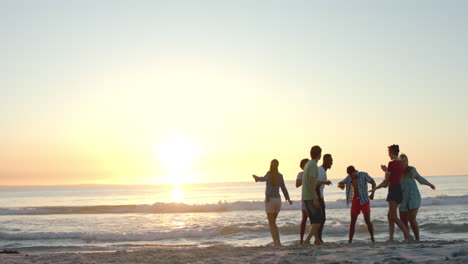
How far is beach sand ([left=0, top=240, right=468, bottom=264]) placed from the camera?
7425mm

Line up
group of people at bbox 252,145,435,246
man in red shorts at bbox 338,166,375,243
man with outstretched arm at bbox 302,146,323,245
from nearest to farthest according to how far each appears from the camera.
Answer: man with outstretched arm at bbox 302,146,323,245 < group of people at bbox 252,145,435,246 < man in red shorts at bbox 338,166,375,243

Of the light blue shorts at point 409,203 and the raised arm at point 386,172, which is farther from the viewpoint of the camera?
the light blue shorts at point 409,203

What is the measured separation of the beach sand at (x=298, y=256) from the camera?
7425mm

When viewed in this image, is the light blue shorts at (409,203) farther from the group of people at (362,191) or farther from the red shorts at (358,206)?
the red shorts at (358,206)

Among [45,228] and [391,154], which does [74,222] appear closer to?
[45,228]

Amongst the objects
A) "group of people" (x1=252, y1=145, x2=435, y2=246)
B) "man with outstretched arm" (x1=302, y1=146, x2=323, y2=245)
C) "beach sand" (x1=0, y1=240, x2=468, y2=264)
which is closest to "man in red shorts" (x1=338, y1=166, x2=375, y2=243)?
"group of people" (x1=252, y1=145, x2=435, y2=246)

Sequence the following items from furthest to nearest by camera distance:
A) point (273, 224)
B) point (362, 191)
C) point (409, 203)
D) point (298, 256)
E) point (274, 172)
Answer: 1. point (273, 224)
2. point (362, 191)
3. point (274, 172)
4. point (409, 203)
5. point (298, 256)

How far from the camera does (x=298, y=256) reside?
8.22 m

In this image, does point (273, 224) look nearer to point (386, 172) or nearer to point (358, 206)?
point (358, 206)

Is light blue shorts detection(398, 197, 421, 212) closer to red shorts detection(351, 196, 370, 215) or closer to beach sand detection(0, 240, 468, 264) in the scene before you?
red shorts detection(351, 196, 370, 215)

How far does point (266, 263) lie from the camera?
25.4 feet

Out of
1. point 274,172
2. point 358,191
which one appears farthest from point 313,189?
point 358,191

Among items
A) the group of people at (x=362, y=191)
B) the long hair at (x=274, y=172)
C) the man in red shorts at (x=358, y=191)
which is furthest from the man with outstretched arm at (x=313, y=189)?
the man in red shorts at (x=358, y=191)

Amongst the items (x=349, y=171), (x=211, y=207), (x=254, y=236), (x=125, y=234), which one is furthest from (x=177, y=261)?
(x=211, y=207)
